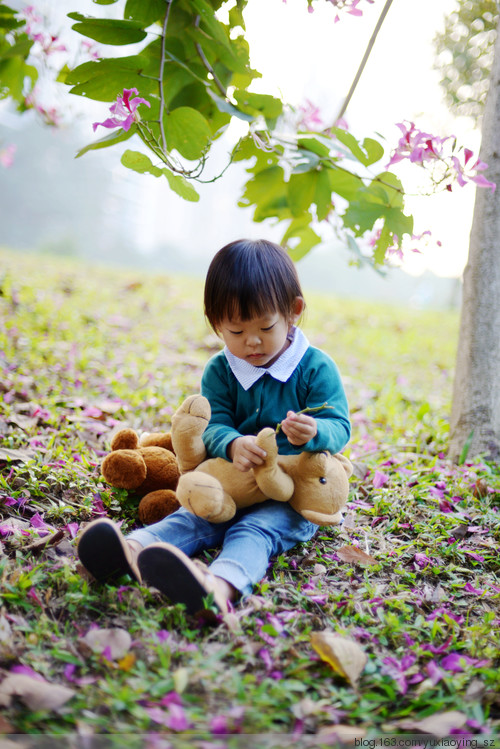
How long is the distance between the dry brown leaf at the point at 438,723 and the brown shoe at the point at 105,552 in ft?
2.40

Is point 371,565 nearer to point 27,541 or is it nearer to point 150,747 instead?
point 150,747

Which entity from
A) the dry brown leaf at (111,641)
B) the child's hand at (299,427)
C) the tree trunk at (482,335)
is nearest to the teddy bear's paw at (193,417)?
the child's hand at (299,427)

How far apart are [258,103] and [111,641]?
1.82 metres

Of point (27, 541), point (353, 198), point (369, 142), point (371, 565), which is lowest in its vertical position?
point (27, 541)

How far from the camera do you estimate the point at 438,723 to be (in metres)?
1.13

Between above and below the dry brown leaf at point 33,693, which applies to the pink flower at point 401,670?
above

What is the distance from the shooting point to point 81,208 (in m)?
18.5

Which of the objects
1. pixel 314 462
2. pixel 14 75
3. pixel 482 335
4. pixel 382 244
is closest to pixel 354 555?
pixel 314 462

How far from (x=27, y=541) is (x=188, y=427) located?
0.60 meters

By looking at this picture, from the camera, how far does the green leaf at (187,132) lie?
195 centimetres

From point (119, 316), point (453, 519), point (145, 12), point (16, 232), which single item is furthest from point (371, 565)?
point (16, 232)

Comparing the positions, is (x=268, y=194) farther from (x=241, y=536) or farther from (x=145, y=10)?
(x=241, y=536)

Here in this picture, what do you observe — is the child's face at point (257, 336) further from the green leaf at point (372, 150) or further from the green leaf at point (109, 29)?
the green leaf at point (109, 29)

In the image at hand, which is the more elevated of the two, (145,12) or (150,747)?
(145,12)
